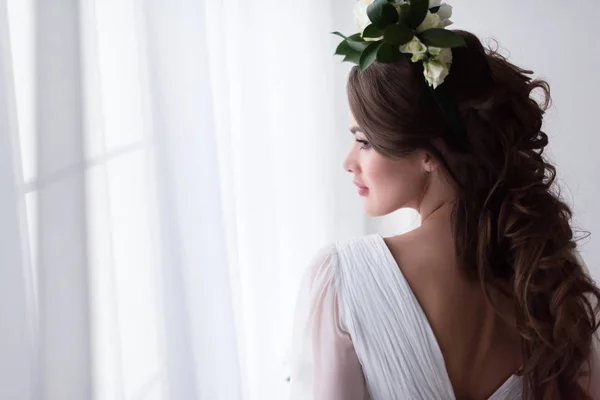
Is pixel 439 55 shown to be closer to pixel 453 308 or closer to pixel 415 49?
pixel 415 49

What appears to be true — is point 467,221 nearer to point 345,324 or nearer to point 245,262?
point 345,324

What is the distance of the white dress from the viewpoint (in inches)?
51.1

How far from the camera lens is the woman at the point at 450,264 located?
51.0 inches

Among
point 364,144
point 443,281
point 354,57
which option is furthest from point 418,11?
point 443,281

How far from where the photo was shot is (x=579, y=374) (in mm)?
1422

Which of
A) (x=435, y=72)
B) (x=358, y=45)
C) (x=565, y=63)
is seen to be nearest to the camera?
(x=435, y=72)

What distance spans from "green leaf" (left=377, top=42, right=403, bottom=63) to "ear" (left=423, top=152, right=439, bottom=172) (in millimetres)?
173

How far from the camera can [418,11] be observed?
1.32m

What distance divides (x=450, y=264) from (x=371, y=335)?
183 millimetres

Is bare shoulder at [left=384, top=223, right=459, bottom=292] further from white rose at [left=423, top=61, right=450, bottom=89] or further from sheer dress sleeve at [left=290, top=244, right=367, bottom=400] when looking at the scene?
white rose at [left=423, top=61, right=450, bottom=89]

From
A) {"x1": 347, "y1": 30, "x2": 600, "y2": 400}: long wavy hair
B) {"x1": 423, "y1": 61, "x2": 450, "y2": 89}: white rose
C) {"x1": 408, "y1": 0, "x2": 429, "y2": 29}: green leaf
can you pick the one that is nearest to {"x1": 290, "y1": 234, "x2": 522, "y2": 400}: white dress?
{"x1": 347, "y1": 30, "x2": 600, "y2": 400}: long wavy hair

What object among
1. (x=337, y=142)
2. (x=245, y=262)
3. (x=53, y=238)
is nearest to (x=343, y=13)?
(x=337, y=142)

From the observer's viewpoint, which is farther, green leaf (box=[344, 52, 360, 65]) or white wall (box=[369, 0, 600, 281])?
white wall (box=[369, 0, 600, 281])

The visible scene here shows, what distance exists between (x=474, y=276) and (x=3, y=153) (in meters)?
0.80
